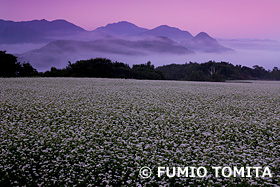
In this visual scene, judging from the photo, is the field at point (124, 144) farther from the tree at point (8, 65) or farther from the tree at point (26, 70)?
the tree at point (26, 70)

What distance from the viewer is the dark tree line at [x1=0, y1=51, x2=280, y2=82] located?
159ft

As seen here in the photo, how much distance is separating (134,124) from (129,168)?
15.0 feet

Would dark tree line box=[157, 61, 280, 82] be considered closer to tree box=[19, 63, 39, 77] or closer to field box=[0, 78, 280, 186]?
tree box=[19, 63, 39, 77]

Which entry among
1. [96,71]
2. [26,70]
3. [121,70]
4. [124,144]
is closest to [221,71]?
[121,70]

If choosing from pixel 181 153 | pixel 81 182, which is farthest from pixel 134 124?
pixel 81 182

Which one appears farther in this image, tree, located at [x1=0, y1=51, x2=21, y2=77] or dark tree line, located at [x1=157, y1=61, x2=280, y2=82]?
dark tree line, located at [x1=157, y1=61, x2=280, y2=82]

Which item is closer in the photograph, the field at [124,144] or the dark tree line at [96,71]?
the field at [124,144]

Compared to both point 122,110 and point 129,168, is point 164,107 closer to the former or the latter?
point 122,110

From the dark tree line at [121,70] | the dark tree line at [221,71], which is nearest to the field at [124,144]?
the dark tree line at [121,70]

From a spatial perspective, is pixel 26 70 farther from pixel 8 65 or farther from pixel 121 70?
pixel 121 70

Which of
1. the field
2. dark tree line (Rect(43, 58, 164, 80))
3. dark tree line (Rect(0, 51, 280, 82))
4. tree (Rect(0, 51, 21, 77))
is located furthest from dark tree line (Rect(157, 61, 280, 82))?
the field

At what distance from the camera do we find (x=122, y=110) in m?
14.9

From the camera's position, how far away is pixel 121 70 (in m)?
70.4

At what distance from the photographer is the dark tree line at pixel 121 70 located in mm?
48562
